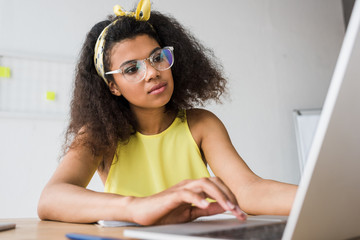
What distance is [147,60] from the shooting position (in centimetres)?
117

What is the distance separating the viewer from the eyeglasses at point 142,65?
1.17 m

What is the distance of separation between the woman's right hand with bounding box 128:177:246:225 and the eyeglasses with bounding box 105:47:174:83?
0.59 metres

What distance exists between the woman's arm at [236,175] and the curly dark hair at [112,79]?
0.12 metres

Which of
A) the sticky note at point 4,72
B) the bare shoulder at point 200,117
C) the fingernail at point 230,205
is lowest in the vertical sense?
the sticky note at point 4,72

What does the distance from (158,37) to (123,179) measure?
51 centimetres

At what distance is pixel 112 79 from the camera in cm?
125

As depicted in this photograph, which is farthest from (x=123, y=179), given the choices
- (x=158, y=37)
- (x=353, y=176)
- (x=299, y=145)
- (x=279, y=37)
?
(x=279, y=37)

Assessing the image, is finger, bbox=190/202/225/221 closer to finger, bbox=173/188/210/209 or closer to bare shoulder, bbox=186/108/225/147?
finger, bbox=173/188/210/209

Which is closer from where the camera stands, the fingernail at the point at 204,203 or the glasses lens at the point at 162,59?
the fingernail at the point at 204,203

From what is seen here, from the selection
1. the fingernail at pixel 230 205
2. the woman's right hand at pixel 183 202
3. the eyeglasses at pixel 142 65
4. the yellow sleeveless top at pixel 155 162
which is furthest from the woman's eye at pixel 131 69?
the fingernail at pixel 230 205

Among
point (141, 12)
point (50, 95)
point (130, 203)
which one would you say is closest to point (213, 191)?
point (130, 203)

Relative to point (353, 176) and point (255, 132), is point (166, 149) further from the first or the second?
point (255, 132)

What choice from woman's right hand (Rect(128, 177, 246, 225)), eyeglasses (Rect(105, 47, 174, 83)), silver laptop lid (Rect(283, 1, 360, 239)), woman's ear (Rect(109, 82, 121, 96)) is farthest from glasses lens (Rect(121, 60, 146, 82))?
silver laptop lid (Rect(283, 1, 360, 239))

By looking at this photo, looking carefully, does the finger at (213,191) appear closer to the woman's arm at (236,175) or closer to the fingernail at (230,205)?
the fingernail at (230,205)
